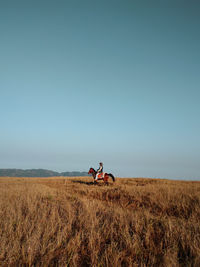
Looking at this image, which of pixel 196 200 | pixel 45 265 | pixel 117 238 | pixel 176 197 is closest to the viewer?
pixel 45 265

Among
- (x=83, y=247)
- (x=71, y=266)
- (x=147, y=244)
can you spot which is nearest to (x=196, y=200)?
(x=147, y=244)

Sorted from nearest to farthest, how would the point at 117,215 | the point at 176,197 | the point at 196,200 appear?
1. the point at 117,215
2. the point at 196,200
3. the point at 176,197

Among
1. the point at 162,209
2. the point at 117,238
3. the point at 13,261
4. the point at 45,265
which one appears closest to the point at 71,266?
the point at 45,265

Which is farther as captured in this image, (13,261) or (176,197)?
(176,197)

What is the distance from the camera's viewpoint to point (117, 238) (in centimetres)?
347

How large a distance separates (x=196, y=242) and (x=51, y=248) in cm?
284

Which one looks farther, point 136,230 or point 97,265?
point 136,230

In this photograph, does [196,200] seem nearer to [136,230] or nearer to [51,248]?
[136,230]

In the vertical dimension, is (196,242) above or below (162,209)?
above

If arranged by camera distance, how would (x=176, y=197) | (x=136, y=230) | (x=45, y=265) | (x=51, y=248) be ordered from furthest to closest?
(x=176, y=197), (x=136, y=230), (x=51, y=248), (x=45, y=265)

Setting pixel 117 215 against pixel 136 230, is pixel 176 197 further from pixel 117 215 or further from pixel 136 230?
pixel 136 230

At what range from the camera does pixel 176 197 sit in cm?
795

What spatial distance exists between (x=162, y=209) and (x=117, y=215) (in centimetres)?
258

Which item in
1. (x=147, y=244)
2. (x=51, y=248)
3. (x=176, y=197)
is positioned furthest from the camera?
(x=176, y=197)
